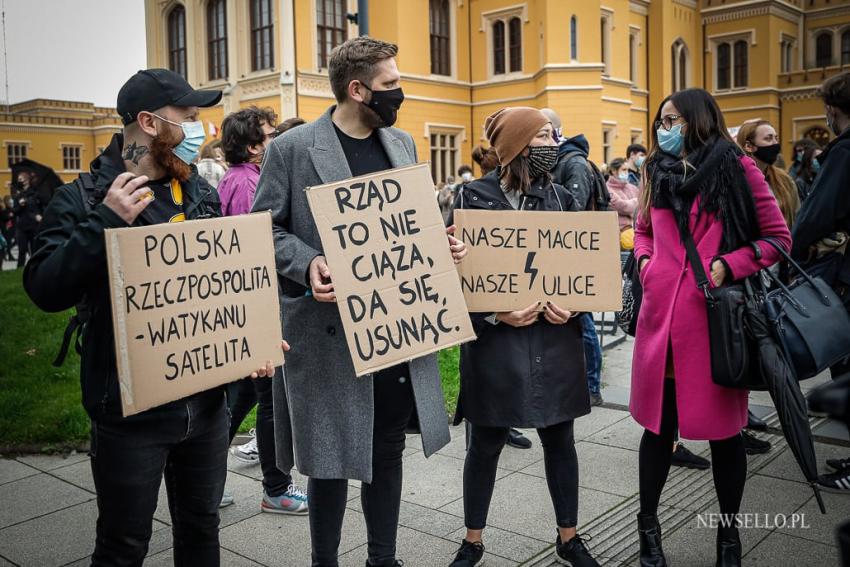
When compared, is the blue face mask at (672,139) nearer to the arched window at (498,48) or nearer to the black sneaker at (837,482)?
the black sneaker at (837,482)

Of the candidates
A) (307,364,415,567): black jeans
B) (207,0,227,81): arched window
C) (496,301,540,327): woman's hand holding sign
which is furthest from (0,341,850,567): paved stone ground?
(207,0,227,81): arched window

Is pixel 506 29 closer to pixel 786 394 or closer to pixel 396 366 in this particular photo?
pixel 786 394

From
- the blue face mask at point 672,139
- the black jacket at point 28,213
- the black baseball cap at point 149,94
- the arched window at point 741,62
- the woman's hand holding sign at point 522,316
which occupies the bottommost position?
the woman's hand holding sign at point 522,316

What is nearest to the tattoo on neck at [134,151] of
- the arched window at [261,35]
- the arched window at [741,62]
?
the arched window at [261,35]

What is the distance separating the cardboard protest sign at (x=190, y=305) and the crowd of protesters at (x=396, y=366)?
78mm

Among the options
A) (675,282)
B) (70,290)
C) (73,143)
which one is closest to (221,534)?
(70,290)

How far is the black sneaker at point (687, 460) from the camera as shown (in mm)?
4805

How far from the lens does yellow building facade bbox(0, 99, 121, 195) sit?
50.0 metres

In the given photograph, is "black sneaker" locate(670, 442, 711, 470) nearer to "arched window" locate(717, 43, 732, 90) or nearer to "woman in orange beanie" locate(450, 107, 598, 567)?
"woman in orange beanie" locate(450, 107, 598, 567)

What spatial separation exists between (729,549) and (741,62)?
44.3 m

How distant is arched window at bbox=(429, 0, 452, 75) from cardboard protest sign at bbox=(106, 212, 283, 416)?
1155 inches

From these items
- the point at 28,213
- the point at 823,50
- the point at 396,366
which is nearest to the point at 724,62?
the point at 823,50

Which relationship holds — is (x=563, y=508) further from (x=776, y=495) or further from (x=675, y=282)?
(x=776, y=495)

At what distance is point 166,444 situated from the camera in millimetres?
2566
